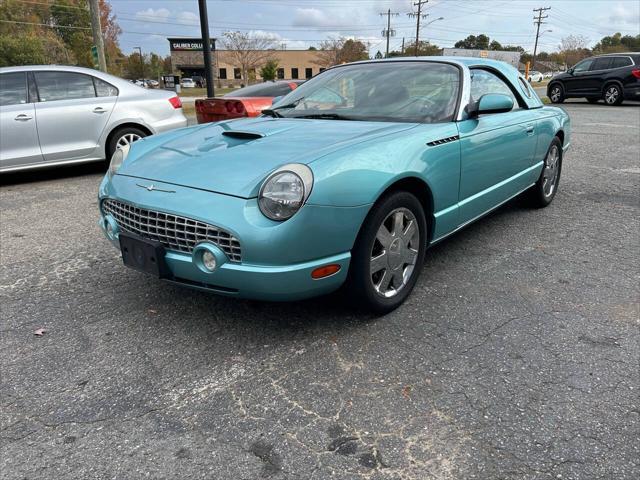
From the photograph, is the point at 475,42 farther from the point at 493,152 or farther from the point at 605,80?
the point at 493,152

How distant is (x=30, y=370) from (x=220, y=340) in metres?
0.90

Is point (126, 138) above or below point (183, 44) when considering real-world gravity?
below

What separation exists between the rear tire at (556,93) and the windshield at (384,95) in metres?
18.2

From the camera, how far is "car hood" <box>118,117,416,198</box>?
2504 millimetres

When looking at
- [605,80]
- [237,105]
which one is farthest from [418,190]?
[605,80]

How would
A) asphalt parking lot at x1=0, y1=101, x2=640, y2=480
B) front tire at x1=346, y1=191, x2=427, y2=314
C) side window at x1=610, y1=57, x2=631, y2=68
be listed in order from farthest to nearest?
side window at x1=610, y1=57, x2=631, y2=68 → front tire at x1=346, y1=191, x2=427, y2=314 → asphalt parking lot at x1=0, y1=101, x2=640, y2=480

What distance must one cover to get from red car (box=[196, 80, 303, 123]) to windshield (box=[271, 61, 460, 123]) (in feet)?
10.8

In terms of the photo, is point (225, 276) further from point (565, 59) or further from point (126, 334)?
point (565, 59)

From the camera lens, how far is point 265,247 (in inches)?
89.8

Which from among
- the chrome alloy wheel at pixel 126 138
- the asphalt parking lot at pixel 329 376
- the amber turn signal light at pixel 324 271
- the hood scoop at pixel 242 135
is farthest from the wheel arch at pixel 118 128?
the amber turn signal light at pixel 324 271

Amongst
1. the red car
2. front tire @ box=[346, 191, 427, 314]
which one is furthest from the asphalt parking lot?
the red car

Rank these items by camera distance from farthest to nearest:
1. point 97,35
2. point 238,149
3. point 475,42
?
1. point 475,42
2. point 97,35
3. point 238,149

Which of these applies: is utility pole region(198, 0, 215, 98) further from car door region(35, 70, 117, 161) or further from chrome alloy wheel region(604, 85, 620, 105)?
chrome alloy wheel region(604, 85, 620, 105)

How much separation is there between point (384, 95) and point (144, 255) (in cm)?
199
